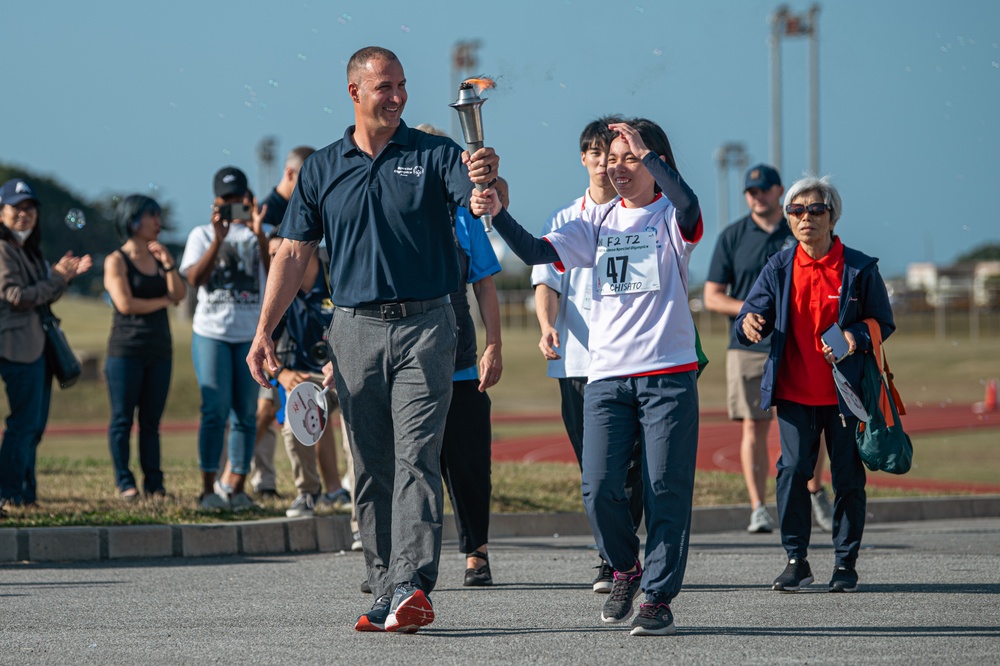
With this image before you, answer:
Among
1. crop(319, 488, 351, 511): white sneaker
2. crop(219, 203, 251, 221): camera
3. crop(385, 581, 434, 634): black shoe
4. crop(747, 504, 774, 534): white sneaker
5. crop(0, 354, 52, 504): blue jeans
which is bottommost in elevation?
crop(747, 504, 774, 534): white sneaker

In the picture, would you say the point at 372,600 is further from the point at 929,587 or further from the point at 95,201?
the point at 95,201

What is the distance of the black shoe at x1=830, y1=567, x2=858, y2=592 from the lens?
651 centimetres

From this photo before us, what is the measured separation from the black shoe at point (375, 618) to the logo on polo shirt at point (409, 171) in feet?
5.43

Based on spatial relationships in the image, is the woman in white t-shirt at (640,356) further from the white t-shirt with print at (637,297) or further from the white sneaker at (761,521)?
the white sneaker at (761,521)

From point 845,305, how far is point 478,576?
217cm

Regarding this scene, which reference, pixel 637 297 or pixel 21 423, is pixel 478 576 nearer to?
pixel 637 297

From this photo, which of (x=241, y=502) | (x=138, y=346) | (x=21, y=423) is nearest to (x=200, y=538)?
(x=241, y=502)

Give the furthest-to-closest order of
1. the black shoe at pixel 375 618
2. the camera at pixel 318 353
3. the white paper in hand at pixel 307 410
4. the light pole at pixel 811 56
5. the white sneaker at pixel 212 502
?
the light pole at pixel 811 56, the white sneaker at pixel 212 502, the camera at pixel 318 353, the white paper in hand at pixel 307 410, the black shoe at pixel 375 618

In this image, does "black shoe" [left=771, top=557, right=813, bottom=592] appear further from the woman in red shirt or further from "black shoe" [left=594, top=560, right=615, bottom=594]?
"black shoe" [left=594, top=560, right=615, bottom=594]

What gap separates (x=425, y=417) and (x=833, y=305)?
2297 millimetres

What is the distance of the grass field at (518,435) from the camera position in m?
9.12

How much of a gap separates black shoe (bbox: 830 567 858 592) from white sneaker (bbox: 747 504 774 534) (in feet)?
8.80

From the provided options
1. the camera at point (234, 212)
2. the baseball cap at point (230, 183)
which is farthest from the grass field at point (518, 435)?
the baseball cap at point (230, 183)

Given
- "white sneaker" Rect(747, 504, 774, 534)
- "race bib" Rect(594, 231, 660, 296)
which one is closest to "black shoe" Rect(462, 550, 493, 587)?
"race bib" Rect(594, 231, 660, 296)
